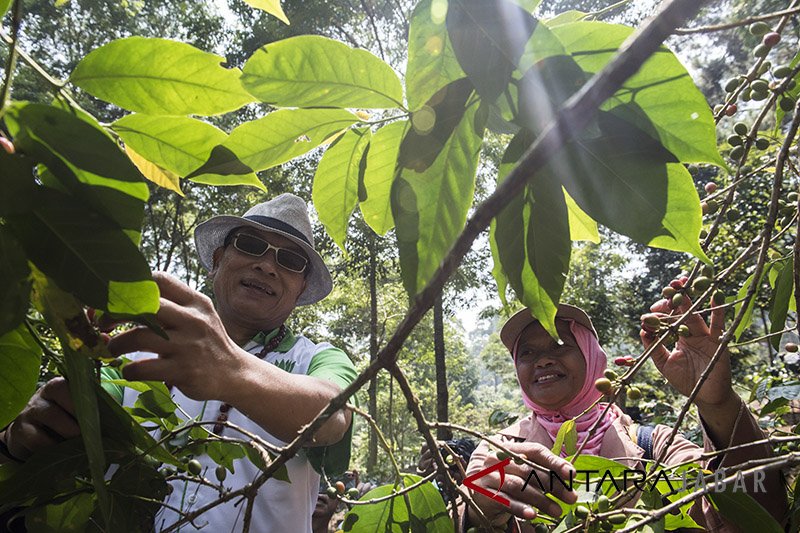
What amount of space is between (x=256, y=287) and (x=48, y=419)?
118 centimetres

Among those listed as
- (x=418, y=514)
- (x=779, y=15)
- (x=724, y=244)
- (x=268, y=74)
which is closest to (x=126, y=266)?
(x=268, y=74)

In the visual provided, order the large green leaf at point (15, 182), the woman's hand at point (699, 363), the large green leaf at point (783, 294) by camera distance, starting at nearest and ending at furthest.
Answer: the large green leaf at point (15, 182) → the large green leaf at point (783, 294) → the woman's hand at point (699, 363)

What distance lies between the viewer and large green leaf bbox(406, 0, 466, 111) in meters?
0.42

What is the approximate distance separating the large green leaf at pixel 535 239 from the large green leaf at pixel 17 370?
46cm

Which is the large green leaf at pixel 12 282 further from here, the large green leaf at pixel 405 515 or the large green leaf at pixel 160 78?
the large green leaf at pixel 405 515

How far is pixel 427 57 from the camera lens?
16.9 inches

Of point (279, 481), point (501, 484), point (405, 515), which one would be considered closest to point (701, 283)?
point (501, 484)

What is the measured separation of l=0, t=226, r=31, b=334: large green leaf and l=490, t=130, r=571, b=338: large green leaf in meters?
0.37

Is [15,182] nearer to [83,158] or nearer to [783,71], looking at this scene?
[83,158]

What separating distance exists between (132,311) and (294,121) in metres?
0.23

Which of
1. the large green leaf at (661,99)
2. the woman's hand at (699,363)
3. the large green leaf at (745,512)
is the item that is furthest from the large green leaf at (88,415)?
the woman's hand at (699,363)

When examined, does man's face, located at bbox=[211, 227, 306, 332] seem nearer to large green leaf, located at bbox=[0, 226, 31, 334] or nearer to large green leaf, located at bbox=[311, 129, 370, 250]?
large green leaf, located at bbox=[311, 129, 370, 250]

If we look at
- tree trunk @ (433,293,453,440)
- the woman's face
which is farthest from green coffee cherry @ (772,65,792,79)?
tree trunk @ (433,293,453,440)

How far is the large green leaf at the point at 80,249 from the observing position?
385mm
